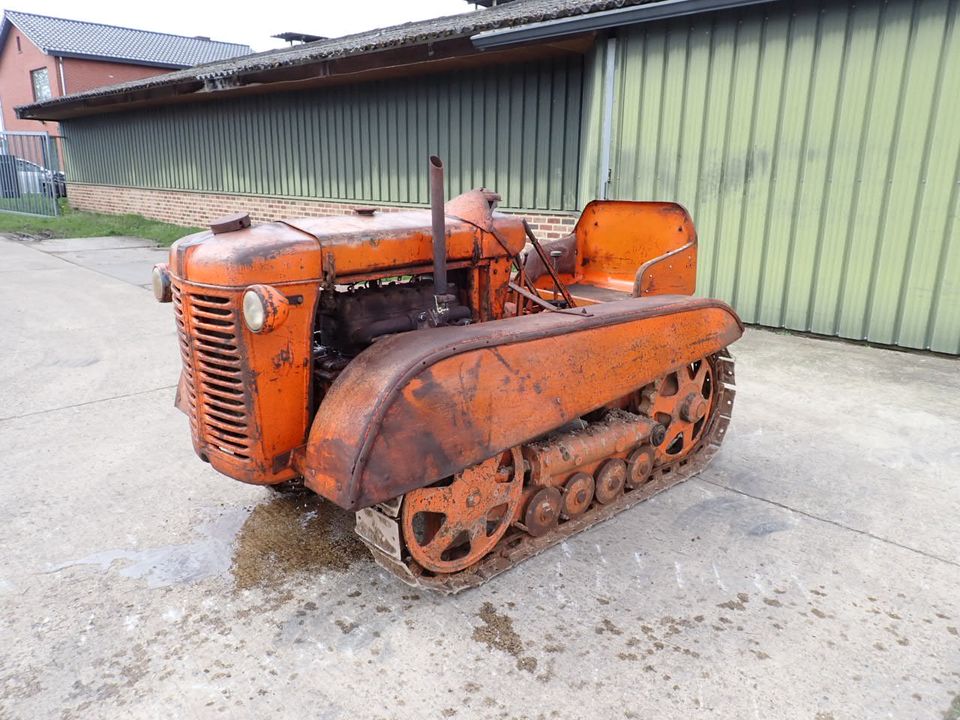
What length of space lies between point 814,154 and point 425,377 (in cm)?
498

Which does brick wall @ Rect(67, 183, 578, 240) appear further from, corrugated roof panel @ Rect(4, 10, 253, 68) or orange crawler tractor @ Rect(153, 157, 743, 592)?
corrugated roof panel @ Rect(4, 10, 253, 68)

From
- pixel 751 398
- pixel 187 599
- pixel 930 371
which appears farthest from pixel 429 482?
pixel 930 371

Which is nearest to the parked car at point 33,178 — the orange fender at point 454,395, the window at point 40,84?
the window at point 40,84

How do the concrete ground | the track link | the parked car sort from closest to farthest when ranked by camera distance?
the concrete ground, the track link, the parked car

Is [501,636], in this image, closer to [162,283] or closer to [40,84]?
[162,283]

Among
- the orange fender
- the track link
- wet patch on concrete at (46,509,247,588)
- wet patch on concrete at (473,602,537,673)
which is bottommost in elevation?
wet patch on concrete at (46,509,247,588)

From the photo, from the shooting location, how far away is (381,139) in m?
10.2

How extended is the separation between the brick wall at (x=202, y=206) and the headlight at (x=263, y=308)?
19.7 feet

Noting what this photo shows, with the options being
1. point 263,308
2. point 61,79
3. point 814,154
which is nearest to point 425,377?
point 263,308

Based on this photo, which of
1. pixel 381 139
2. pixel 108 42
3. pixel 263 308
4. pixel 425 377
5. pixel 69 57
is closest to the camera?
pixel 263 308

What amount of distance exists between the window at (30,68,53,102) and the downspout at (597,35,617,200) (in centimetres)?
2991

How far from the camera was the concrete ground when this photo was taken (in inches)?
84.8

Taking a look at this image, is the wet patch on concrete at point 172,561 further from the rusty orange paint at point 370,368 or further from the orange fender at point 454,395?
the orange fender at point 454,395

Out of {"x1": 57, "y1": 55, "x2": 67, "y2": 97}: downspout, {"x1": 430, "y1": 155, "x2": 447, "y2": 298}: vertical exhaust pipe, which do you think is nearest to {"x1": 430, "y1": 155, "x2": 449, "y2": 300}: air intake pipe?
{"x1": 430, "y1": 155, "x2": 447, "y2": 298}: vertical exhaust pipe
